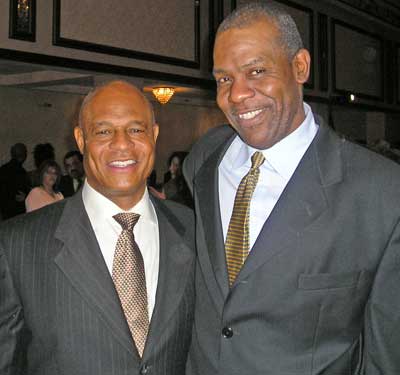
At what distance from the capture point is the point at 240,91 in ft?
5.06

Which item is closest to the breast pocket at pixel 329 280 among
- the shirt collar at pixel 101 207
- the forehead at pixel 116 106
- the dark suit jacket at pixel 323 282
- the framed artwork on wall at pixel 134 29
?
the dark suit jacket at pixel 323 282

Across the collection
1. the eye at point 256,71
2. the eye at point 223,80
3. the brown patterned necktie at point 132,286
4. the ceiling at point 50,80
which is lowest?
the brown patterned necktie at point 132,286

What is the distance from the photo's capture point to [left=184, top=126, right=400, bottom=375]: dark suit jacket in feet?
4.62

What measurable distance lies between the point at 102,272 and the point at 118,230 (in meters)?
0.15

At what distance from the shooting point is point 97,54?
5539mm

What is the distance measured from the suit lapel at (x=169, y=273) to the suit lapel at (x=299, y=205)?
0.23 metres

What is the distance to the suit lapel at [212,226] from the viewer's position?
1507mm

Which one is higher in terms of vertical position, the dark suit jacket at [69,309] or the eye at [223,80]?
the eye at [223,80]

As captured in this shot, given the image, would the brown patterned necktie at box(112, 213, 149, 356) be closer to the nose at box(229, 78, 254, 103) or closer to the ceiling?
the nose at box(229, 78, 254, 103)

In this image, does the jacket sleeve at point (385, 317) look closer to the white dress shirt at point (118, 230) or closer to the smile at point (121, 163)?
the white dress shirt at point (118, 230)

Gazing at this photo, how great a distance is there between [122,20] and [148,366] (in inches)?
191

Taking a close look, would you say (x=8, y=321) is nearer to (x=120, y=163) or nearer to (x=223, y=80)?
(x=120, y=163)

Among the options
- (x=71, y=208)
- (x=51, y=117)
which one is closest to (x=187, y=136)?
(x=51, y=117)

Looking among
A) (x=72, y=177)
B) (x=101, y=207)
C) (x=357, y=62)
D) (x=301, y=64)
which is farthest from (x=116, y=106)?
(x=357, y=62)
